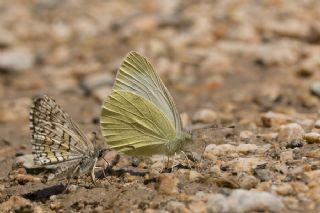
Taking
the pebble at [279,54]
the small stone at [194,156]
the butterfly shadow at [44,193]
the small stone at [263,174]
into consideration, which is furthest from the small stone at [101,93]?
the small stone at [263,174]

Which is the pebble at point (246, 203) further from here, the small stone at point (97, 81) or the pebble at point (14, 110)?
the small stone at point (97, 81)

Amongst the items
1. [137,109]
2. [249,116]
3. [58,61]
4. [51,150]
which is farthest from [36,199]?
→ [58,61]

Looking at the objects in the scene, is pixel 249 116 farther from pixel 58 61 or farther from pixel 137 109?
pixel 58 61

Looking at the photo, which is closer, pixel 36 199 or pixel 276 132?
pixel 36 199

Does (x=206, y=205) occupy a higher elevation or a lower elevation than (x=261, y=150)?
lower

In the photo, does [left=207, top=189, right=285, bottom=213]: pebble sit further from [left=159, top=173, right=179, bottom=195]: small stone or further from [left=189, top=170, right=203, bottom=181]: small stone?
[left=189, top=170, right=203, bottom=181]: small stone

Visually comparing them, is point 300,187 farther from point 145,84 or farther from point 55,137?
point 55,137
